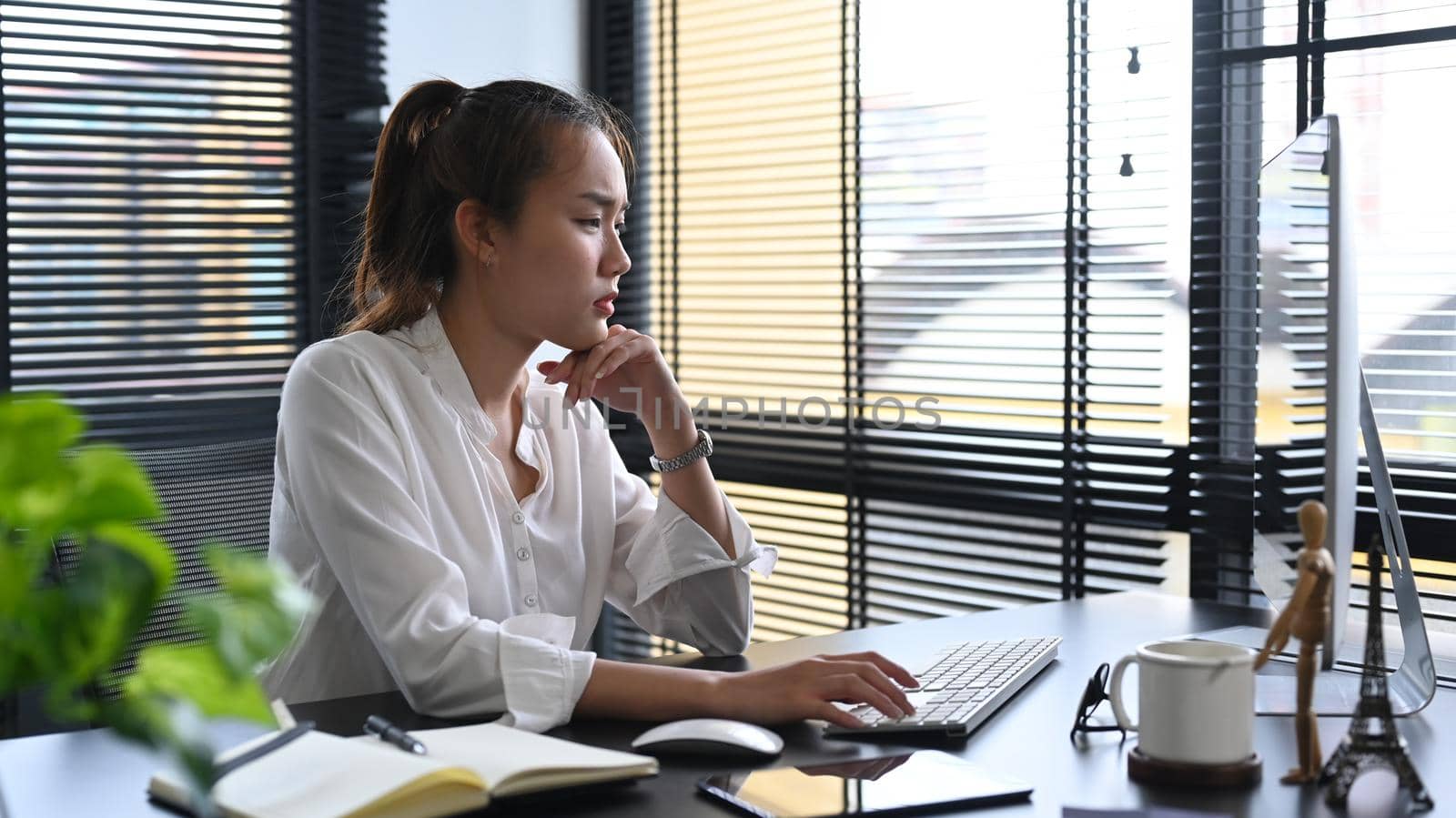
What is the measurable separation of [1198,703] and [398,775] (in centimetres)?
60

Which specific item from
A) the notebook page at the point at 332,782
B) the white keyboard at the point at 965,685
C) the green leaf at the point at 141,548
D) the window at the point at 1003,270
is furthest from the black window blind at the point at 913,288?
the green leaf at the point at 141,548

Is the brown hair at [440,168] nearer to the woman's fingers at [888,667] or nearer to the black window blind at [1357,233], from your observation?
the woman's fingers at [888,667]

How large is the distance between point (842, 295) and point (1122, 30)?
0.77 metres

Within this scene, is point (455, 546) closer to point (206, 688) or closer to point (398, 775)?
point (398, 775)

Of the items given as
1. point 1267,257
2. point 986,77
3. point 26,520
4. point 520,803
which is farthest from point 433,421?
point 986,77

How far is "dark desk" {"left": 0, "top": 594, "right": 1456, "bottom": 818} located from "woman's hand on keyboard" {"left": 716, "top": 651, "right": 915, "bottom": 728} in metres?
0.02

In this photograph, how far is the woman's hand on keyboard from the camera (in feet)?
4.08

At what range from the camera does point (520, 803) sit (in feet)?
3.34

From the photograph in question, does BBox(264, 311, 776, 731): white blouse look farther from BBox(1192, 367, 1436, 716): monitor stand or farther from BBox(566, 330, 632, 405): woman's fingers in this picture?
BBox(1192, 367, 1436, 716): monitor stand

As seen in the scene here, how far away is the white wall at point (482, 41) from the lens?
115 inches

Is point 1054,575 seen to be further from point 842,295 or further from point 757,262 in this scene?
point 757,262

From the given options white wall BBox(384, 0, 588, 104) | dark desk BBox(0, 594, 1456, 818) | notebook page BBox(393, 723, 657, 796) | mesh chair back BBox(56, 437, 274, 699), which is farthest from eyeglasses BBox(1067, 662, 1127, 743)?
white wall BBox(384, 0, 588, 104)

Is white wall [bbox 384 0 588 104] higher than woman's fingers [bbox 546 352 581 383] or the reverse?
higher

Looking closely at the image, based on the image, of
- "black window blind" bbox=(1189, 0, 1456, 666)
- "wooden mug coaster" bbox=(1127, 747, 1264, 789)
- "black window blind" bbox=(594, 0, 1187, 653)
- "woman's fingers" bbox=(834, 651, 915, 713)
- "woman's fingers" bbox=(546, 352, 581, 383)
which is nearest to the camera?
"wooden mug coaster" bbox=(1127, 747, 1264, 789)
